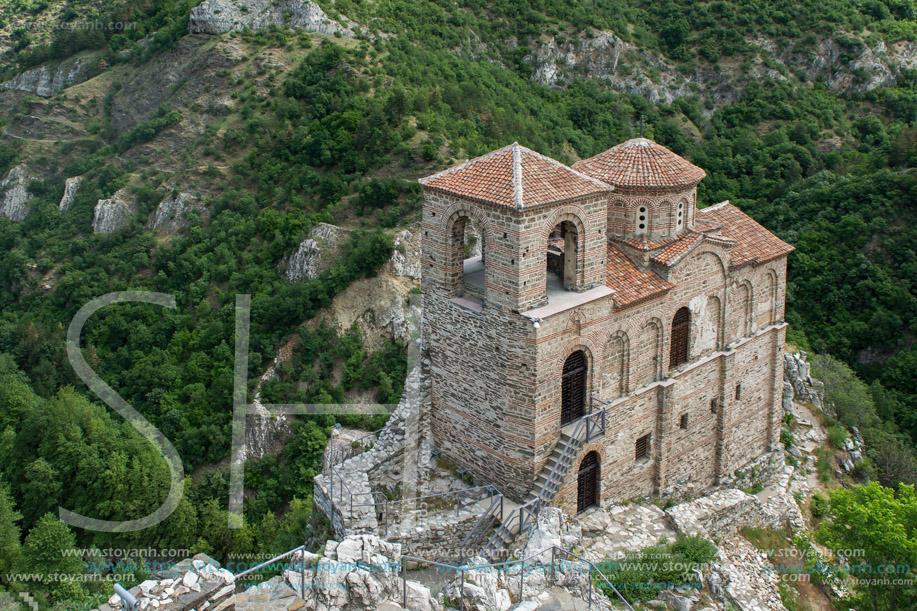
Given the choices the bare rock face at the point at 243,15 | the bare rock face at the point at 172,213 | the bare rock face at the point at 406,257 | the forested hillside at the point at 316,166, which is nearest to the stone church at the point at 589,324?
the forested hillside at the point at 316,166

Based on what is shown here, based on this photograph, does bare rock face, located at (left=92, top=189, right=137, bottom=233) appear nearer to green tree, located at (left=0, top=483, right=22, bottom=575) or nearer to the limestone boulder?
green tree, located at (left=0, top=483, right=22, bottom=575)

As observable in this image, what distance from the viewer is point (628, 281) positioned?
74.4ft

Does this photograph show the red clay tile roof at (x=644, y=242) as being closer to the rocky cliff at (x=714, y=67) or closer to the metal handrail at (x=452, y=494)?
the metal handrail at (x=452, y=494)

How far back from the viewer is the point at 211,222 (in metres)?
49.2

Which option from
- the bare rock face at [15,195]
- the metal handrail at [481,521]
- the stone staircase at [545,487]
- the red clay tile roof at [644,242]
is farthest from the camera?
the bare rock face at [15,195]

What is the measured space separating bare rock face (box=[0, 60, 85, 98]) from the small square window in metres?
67.2

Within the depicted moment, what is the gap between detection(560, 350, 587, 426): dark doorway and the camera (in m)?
21.5

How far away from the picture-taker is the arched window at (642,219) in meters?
24.0

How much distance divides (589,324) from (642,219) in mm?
4747

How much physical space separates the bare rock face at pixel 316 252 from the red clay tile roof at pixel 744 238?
21131mm

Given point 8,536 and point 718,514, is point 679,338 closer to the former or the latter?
point 718,514

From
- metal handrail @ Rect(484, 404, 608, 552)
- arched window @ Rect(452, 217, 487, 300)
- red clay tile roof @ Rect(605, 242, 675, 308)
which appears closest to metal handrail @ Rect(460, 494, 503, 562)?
metal handrail @ Rect(484, 404, 608, 552)

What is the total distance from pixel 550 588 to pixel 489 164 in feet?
35.4
